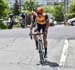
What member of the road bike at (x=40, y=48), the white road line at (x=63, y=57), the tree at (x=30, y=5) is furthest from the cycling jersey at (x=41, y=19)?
the tree at (x=30, y=5)

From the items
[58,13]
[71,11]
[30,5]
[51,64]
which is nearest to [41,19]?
[51,64]

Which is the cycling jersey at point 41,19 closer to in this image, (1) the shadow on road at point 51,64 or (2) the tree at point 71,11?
(1) the shadow on road at point 51,64

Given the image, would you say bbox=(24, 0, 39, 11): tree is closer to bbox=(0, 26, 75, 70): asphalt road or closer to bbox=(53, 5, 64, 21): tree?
bbox=(53, 5, 64, 21): tree

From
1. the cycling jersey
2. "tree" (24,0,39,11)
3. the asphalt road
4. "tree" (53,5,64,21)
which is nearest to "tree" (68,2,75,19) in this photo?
"tree" (53,5,64,21)

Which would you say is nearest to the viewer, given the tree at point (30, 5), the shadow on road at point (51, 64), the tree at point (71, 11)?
the shadow on road at point (51, 64)

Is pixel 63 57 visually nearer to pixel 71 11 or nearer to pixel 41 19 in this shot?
pixel 41 19

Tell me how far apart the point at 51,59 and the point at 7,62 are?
1.50m

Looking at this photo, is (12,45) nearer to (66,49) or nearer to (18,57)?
(66,49)

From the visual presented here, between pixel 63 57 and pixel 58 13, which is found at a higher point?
pixel 63 57

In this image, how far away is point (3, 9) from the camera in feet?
127

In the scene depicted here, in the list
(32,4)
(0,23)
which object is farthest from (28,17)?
(32,4)

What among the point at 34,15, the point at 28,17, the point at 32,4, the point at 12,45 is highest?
the point at 34,15

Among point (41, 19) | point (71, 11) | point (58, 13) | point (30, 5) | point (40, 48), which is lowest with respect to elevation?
point (30, 5)

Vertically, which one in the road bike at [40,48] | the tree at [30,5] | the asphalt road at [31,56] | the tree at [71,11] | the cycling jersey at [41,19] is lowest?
the tree at [30,5]
